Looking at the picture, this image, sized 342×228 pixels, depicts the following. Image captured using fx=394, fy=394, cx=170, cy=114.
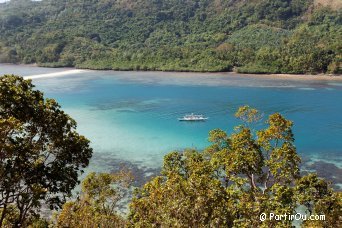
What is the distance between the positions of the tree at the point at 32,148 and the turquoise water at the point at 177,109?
92.6 feet

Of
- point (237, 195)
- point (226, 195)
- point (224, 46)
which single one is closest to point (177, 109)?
point (237, 195)

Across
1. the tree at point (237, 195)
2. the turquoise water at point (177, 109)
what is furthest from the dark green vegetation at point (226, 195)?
the turquoise water at point (177, 109)

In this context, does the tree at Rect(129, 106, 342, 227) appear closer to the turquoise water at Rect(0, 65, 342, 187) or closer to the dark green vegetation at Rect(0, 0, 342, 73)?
the turquoise water at Rect(0, 65, 342, 187)

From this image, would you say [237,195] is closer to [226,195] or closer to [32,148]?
[226,195]

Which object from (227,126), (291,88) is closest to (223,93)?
(291,88)

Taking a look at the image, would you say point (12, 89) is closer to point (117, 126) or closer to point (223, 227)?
point (223, 227)

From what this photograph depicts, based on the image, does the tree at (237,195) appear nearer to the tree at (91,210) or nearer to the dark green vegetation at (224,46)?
the tree at (91,210)

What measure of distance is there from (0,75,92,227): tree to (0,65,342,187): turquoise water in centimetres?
2823

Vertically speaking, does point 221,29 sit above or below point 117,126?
above

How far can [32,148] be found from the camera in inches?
617

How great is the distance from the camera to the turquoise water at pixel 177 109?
51375mm

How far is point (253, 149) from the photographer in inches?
828

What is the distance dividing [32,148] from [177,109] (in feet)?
205

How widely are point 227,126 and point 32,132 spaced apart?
159ft
